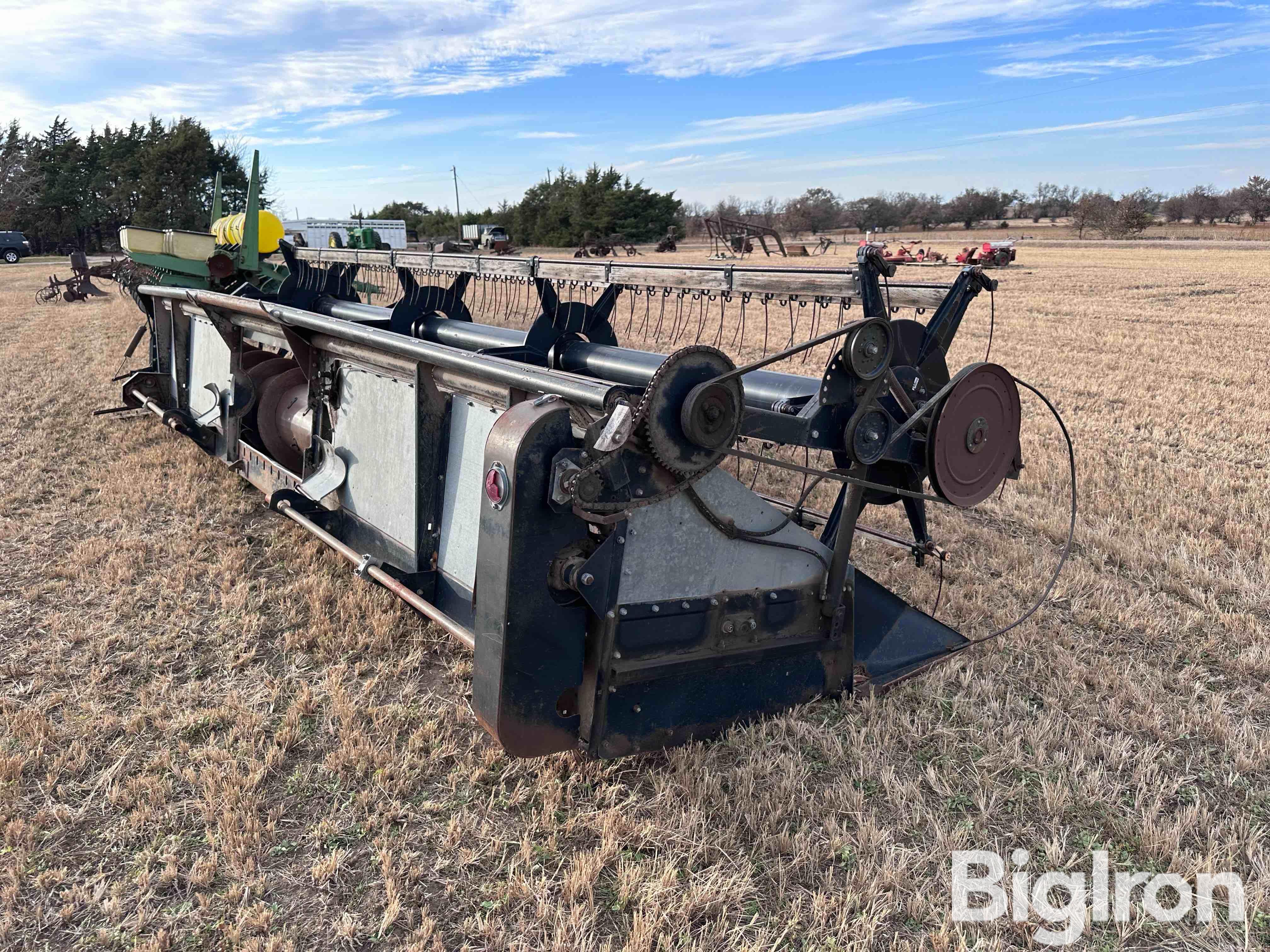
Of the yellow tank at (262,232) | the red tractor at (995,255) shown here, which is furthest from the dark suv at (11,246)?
the red tractor at (995,255)

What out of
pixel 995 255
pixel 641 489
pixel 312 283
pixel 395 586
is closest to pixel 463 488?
pixel 395 586

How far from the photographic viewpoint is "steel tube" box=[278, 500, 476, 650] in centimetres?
299

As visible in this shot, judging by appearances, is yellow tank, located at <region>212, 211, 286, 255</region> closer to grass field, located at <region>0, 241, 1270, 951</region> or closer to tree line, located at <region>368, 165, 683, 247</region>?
grass field, located at <region>0, 241, 1270, 951</region>

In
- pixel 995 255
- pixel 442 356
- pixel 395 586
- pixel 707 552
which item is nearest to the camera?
pixel 707 552

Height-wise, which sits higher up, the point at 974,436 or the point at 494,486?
the point at 974,436

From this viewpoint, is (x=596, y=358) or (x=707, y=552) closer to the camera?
(x=707, y=552)

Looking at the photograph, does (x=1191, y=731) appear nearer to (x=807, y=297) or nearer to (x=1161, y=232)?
(x=807, y=297)

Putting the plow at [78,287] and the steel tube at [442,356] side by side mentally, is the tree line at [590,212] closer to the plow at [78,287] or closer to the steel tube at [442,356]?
the plow at [78,287]

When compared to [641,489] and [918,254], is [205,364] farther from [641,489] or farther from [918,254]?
[918,254]

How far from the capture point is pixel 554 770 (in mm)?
2754

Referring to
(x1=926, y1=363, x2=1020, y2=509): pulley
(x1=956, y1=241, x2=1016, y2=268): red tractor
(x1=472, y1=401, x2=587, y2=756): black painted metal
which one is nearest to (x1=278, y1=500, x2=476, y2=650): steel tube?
(x1=472, y1=401, x2=587, y2=756): black painted metal

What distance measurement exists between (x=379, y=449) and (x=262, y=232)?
4.70 meters

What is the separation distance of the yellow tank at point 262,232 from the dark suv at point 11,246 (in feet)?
135

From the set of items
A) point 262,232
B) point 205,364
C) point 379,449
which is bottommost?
point 379,449
